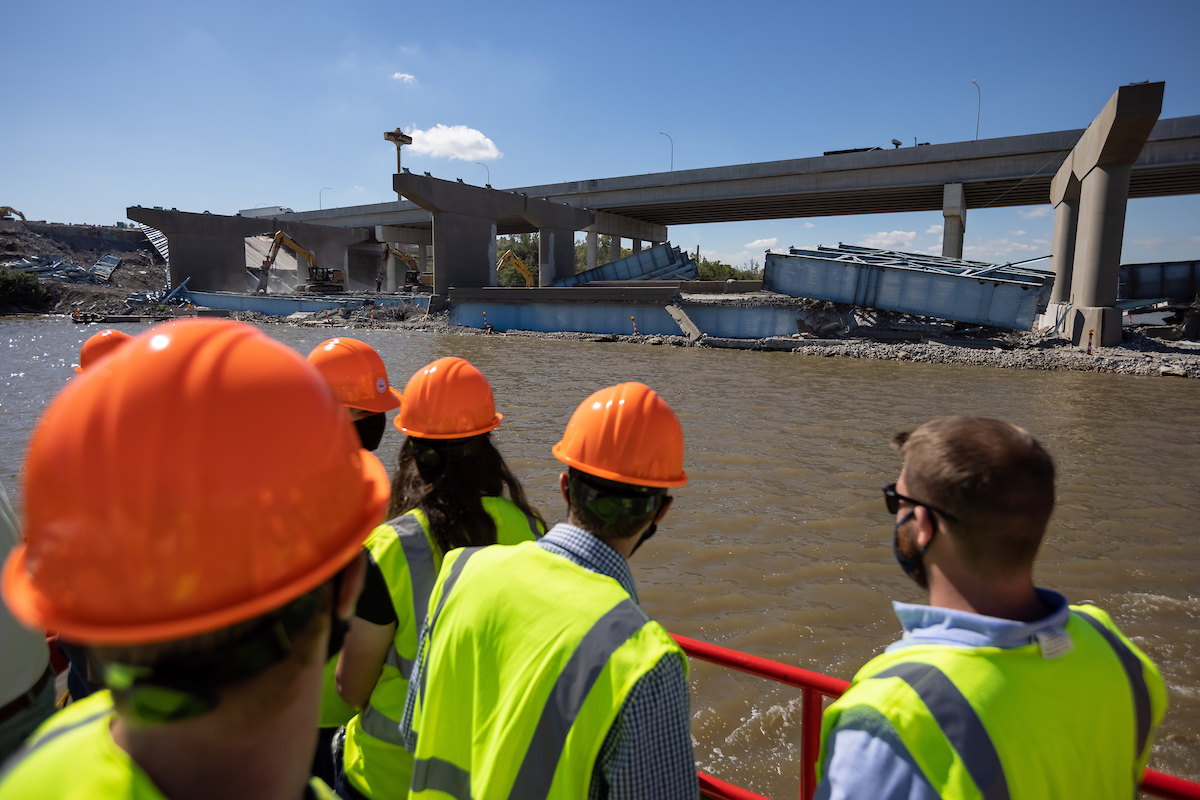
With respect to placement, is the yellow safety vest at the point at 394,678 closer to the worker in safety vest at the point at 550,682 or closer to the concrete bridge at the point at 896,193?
the worker in safety vest at the point at 550,682

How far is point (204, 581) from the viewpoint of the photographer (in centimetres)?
76

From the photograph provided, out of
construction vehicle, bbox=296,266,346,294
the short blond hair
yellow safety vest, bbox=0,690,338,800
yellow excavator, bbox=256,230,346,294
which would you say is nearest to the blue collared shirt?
the short blond hair

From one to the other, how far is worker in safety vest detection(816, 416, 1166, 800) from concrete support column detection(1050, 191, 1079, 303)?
2958 centimetres

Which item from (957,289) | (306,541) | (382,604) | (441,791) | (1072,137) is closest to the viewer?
(306,541)

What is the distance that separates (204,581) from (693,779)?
105 centimetres

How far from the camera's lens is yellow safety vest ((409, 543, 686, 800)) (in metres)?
1.33

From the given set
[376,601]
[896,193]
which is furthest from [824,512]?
[896,193]

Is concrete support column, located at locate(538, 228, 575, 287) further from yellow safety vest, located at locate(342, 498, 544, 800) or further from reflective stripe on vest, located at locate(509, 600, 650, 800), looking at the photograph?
reflective stripe on vest, located at locate(509, 600, 650, 800)

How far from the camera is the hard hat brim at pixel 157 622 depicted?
71 cm

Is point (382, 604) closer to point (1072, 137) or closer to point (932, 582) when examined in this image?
point (932, 582)

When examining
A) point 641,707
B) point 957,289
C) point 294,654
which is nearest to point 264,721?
point 294,654

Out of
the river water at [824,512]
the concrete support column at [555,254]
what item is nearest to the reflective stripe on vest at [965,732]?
the river water at [824,512]

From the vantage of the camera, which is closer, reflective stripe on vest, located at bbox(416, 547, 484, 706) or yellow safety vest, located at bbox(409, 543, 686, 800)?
yellow safety vest, located at bbox(409, 543, 686, 800)

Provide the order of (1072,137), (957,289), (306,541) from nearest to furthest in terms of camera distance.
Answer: (306,541), (957,289), (1072,137)
